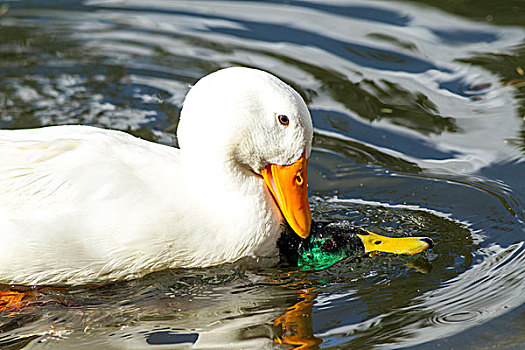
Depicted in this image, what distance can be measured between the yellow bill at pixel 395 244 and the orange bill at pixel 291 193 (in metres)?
0.35

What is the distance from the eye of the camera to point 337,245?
4719 millimetres

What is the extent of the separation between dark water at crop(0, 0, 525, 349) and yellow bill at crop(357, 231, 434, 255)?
9cm

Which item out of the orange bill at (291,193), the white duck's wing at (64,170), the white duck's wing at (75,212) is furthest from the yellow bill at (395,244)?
the white duck's wing at (64,170)

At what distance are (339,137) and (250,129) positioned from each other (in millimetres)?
2106

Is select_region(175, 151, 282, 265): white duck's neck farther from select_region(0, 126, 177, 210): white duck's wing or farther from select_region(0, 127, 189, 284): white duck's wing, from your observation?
select_region(0, 126, 177, 210): white duck's wing

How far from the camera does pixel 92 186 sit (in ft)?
14.6

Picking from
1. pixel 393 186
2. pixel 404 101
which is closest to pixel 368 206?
pixel 393 186

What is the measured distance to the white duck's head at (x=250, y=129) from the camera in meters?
4.43

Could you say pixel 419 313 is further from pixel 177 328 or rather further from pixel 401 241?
pixel 177 328

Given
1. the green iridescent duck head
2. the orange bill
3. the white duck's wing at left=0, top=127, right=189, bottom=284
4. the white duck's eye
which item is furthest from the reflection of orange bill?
the white duck's eye

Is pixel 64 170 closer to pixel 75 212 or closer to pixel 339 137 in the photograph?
pixel 75 212

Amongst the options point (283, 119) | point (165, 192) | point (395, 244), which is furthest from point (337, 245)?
point (165, 192)

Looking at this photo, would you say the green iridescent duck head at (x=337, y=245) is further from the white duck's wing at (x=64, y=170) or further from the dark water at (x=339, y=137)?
the white duck's wing at (x=64, y=170)

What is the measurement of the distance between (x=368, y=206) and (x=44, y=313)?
2.26 meters
